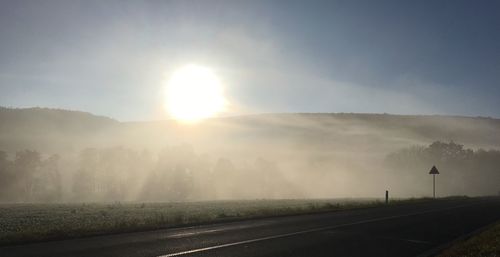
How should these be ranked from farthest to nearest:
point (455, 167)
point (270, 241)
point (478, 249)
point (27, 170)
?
point (455, 167)
point (27, 170)
point (270, 241)
point (478, 249)

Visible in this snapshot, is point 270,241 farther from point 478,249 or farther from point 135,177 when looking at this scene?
point 135,177

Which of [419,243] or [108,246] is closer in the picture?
[108,246]

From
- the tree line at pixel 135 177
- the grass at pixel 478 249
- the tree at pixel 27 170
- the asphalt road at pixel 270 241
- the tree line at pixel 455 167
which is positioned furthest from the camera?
the tree line at pixel 455 167

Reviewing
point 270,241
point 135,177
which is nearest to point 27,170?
point 135,177

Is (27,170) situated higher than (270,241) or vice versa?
(27,170)

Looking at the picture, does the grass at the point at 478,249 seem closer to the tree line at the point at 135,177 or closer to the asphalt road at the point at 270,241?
the asphalt road at the point at 270,241

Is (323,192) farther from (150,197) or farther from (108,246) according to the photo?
(108,246)

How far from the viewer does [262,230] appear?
17781 mm

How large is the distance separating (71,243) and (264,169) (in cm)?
11525

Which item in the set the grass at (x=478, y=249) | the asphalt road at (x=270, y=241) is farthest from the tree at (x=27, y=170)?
the grass at (x=478, y=249)

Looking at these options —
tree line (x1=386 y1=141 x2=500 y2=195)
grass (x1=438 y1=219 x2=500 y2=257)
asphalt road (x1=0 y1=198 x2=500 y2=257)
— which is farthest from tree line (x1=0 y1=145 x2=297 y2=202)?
grass (x1=438 y1=219 x2=500 y2=257)

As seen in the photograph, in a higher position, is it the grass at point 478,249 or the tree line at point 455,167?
the tree line at point 455,167

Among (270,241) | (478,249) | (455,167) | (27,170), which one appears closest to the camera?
(478,249)

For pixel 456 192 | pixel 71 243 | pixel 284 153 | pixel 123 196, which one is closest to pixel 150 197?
pixel 123 196
